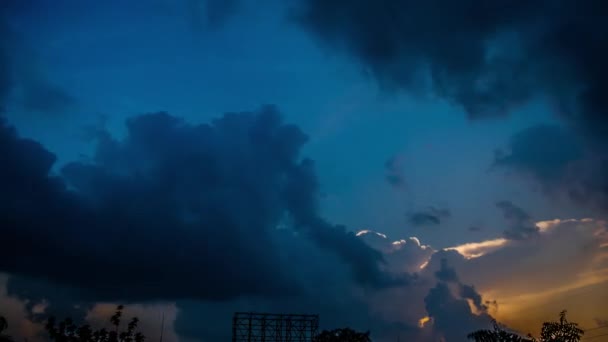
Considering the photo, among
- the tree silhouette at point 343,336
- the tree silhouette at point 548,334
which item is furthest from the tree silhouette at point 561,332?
the tree silhouette at point 343,336

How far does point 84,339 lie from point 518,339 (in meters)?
74.4

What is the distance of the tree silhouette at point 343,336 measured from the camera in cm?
6276

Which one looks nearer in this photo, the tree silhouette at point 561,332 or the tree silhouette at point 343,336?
the tree silhouette at point 561,332

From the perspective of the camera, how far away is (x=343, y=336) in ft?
207

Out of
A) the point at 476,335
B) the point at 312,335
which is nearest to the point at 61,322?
the point at 312,335

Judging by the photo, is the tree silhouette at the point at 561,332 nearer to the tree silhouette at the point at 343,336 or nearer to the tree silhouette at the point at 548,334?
the tree silhouette at the point at 548,334

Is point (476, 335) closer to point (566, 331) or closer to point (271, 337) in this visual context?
point (566, 331)

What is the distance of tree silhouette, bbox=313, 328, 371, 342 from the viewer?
2471 inches

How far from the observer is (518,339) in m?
47.8

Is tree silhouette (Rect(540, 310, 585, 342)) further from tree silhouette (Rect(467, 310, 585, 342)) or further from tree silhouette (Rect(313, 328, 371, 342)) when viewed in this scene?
tree silhouette (Rect(313, 328, 371, 342))

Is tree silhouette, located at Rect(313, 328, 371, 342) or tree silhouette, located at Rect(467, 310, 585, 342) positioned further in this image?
tree silhouette, located at Rect(313, 328, 371, 342)

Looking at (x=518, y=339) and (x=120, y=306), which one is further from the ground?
(x=120, y=306)

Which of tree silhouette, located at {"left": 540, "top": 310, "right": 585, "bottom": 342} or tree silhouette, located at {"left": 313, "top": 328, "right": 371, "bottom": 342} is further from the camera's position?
tree silhouette, located at {"left": 313, "top": 328, "right": 371, "bottom": 342}

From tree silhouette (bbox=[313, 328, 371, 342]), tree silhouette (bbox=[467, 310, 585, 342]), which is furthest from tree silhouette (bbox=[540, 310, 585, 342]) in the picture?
tree silhouette (bbox=[313, 328, 371, 342])
